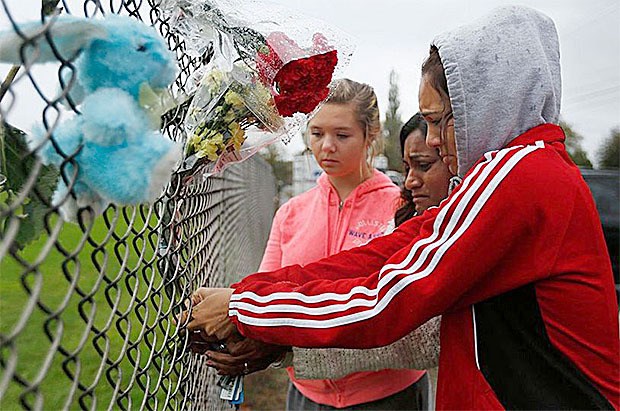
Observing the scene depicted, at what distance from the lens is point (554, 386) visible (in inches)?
67.7

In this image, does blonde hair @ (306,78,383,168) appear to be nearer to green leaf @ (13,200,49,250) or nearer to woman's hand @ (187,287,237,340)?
woman's hand @ (187,287,237,340)

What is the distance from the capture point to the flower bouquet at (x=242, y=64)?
4.93ft

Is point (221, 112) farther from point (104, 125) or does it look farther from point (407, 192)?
point (407, 192)

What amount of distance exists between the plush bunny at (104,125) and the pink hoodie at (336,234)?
194cm

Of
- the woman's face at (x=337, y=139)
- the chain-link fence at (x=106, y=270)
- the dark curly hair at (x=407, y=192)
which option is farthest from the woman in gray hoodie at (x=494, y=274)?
the woman's face at (x=337, y=139)

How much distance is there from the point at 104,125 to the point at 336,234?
2.09 meters

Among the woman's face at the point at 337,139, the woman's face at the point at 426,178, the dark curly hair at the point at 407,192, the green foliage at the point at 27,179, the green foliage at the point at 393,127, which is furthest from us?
the green foliage at the point at 393,127

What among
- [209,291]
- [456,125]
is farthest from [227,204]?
[456,125]

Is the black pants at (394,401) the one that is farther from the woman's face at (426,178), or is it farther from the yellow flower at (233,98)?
the yellow flower at (233,98)

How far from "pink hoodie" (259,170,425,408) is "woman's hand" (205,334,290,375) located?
0.86 m

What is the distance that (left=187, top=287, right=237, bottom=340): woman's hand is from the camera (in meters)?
1.85

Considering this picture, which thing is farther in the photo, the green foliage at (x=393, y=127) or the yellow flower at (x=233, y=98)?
the green foliage at (x=393, y=127)

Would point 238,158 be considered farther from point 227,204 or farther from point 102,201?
point 227,204

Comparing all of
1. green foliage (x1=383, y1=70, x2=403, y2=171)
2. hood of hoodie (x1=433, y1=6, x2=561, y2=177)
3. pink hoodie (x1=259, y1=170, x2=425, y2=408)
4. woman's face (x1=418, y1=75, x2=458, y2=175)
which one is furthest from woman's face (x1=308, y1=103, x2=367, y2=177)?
green foliage (x1=383, y1=70, x2=403, y2=171)
